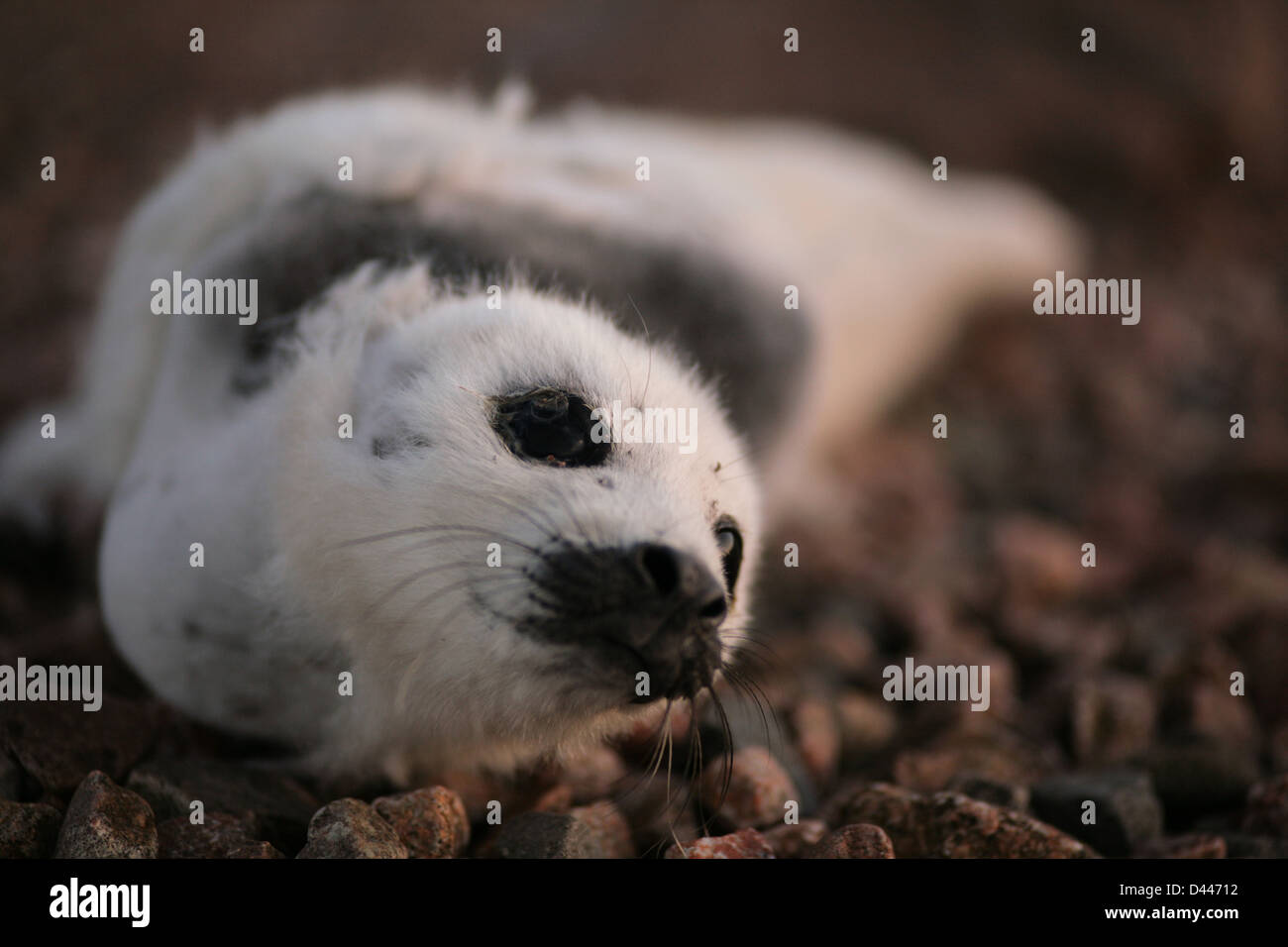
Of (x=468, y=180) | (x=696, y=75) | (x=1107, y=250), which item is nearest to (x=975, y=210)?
(x=1107, y=250)

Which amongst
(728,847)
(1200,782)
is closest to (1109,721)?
(1200,782)

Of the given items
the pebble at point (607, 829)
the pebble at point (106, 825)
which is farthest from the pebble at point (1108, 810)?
the pebble at point (106, 825)

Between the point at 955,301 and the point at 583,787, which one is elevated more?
the point at 955,301

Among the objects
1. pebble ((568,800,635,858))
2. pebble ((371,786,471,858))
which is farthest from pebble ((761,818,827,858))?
pebble ((371,786,471,858))

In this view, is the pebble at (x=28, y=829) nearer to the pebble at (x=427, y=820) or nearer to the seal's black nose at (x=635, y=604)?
the pebble at (x=427, y=820)

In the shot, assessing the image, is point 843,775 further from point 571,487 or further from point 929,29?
point 929,29

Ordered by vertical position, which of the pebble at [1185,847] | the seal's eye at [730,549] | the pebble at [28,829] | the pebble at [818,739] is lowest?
the pebble at [1185,847]

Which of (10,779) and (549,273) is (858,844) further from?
(10,779)
